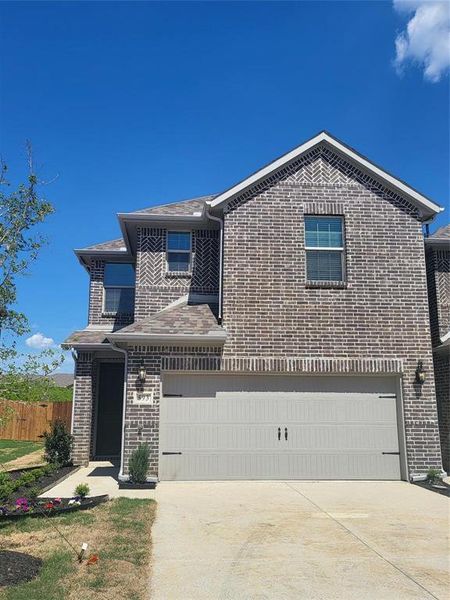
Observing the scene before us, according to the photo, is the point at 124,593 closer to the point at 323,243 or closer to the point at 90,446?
the point at 323,243

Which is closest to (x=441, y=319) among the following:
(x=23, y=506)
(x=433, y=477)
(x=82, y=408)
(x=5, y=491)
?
(x=433, y=477)

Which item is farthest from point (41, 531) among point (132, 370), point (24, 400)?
point (132, 370)

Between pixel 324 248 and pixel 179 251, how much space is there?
378 centimetres

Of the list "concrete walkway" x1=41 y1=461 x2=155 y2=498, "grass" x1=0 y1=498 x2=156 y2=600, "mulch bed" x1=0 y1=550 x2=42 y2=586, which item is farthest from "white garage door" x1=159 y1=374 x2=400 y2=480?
"mulch bed" x1=0 y1=550 x2=42 y2=586

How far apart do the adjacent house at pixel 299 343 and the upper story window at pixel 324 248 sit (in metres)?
0.03

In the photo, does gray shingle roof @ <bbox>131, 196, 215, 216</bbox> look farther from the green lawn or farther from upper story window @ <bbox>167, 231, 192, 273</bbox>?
the green lawn

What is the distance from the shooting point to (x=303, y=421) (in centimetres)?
1158

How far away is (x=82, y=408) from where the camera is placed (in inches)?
561

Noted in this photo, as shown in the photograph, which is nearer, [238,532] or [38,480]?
[238,532]

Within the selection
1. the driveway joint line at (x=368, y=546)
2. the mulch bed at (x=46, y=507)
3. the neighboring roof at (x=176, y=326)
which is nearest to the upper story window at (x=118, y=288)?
the neighboring roof at (x=176, y=326)

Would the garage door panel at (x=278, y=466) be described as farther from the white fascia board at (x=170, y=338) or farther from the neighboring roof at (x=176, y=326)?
the neighboring roof at (x=176, y=326)

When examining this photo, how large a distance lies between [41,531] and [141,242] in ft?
26.1

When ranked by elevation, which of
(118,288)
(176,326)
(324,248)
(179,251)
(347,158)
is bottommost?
(176,326)

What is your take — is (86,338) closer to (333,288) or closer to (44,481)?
(44,481)
